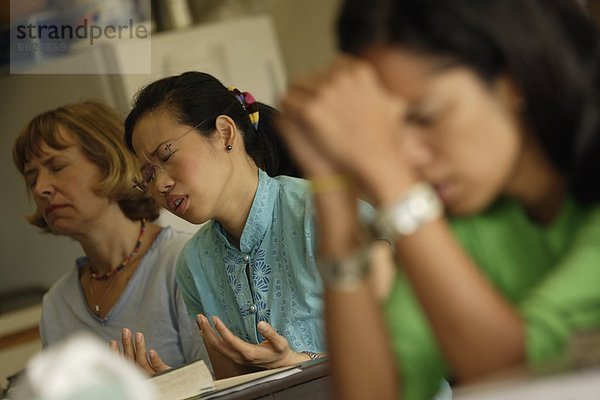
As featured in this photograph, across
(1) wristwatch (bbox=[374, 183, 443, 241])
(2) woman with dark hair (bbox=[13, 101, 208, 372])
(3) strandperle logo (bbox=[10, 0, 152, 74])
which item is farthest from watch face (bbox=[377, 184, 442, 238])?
(3) strandperle logo (bbox=[10, 0, 152, 74])

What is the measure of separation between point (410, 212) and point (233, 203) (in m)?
0.75

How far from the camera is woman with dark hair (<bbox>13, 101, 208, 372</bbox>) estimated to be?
1.45m

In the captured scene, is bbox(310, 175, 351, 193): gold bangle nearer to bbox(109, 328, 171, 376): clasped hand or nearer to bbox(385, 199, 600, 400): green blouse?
bbox(385, 199, 600, 400): green blouse

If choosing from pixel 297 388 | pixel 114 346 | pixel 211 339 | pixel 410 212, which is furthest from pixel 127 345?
pixel 410 212

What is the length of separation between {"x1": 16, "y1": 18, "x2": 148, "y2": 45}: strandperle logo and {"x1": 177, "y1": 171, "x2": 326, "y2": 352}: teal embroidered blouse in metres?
0.58

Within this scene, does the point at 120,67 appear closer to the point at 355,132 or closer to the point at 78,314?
the point at 78,314

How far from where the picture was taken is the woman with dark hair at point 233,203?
128 centimetres

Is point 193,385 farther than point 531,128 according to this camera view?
Yes

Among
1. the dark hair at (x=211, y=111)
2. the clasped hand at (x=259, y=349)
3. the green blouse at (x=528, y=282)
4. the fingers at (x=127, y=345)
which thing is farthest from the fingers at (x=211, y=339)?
the green blouse at (x=528, y=282)

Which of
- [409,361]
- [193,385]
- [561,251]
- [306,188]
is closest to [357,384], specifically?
[409,361]

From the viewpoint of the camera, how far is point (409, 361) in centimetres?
70

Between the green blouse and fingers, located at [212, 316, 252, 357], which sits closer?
the green blouse

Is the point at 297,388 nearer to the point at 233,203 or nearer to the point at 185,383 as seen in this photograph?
the point at 185,383

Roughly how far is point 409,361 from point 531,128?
185 mm
